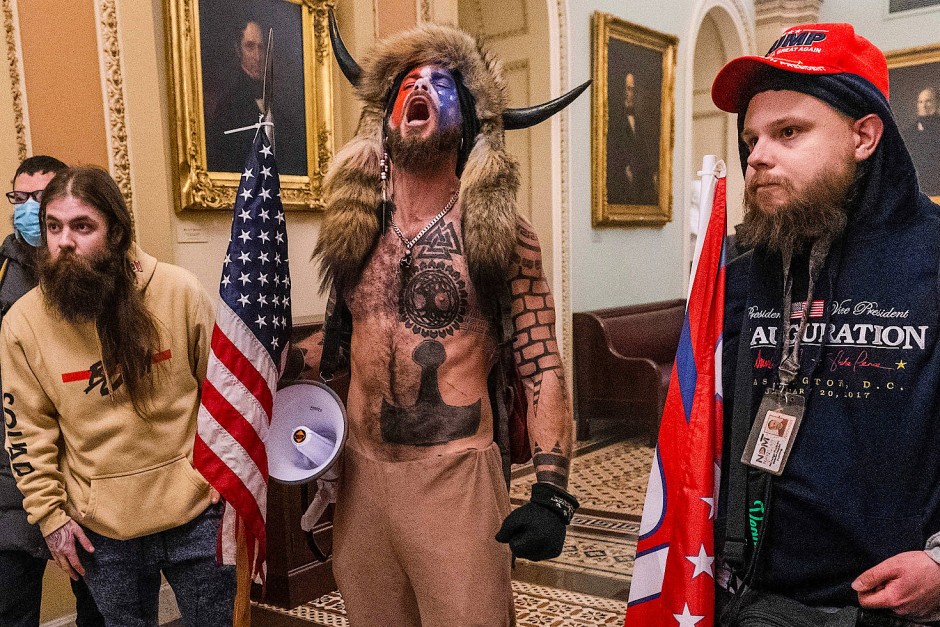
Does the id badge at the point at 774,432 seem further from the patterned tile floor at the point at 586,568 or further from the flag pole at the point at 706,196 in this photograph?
the patterned tile floor at the point at 586,568

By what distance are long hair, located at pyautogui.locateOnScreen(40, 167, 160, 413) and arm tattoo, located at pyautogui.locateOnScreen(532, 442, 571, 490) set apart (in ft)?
4.04

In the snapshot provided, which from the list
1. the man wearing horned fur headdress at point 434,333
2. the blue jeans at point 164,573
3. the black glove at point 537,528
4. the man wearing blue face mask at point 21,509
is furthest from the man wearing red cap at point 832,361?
the man wearing blue face mask at point 21,509

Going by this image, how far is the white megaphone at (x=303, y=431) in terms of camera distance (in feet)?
6.79

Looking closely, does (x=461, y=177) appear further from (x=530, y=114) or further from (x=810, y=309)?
(x=810, y=309)

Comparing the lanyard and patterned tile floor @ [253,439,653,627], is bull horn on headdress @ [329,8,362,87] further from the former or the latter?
patterned tile floor @ [253,439,653,627]

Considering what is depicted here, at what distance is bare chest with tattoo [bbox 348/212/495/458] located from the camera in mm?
2031

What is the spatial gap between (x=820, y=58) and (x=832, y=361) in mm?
596

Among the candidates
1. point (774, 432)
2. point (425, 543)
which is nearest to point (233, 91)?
point (425, 543)

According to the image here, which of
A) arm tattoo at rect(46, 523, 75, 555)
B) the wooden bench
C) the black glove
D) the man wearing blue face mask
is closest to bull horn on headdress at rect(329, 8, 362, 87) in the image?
the black glove

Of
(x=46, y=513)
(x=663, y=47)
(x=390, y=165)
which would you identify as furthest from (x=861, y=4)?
(x=46, y=513)

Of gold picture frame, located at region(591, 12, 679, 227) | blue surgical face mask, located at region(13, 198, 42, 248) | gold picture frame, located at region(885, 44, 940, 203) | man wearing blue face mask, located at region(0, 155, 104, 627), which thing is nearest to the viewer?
man wearing blue face mask, located at region(0, 155, 104, 627)

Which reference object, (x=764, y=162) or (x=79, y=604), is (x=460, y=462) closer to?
(x=764, y=162)

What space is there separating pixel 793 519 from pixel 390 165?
4.29 feet

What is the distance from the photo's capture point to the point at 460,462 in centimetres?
201
